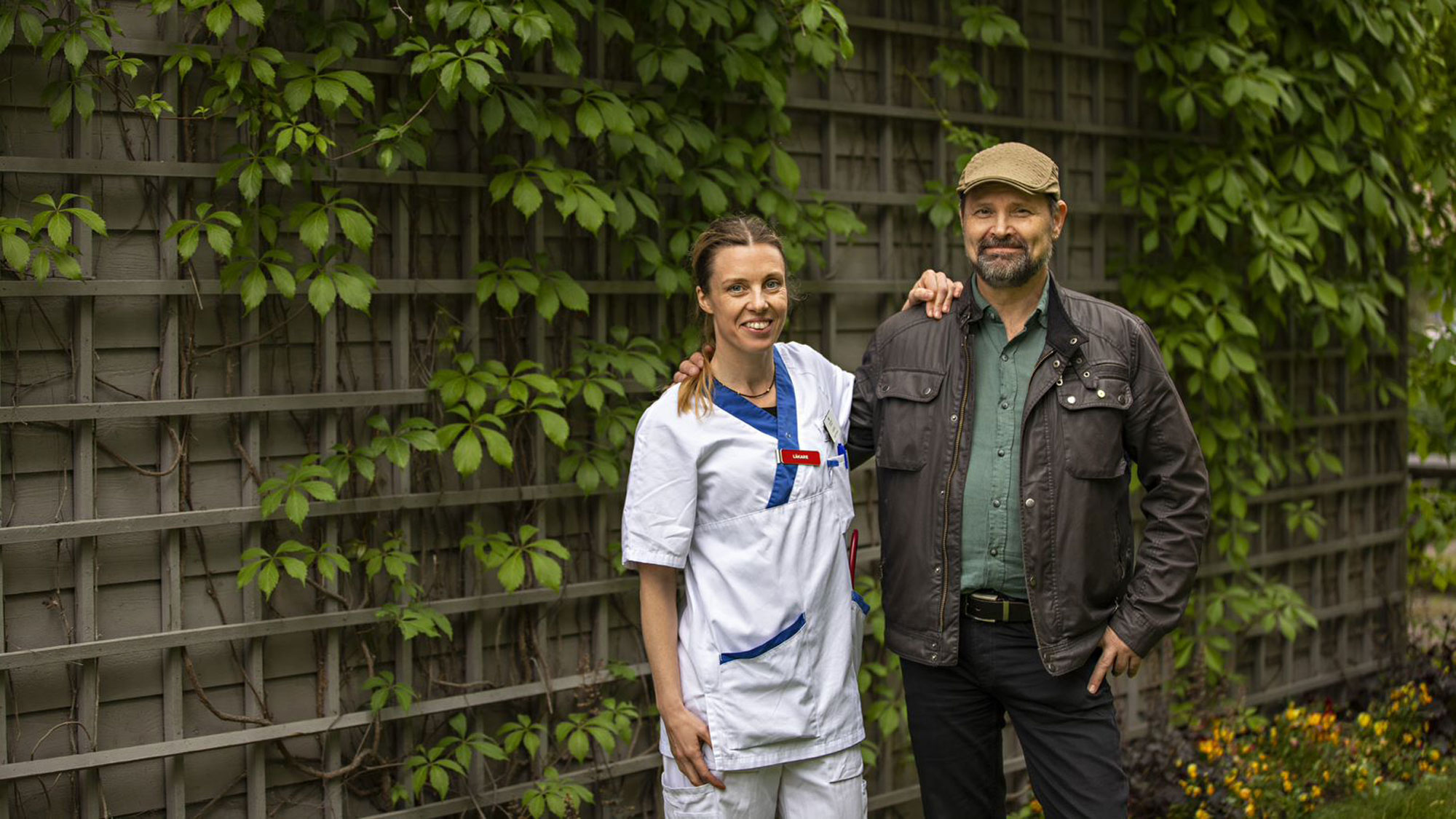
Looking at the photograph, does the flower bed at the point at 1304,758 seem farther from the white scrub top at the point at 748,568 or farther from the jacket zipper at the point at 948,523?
the white scrub top at the point at 748,568

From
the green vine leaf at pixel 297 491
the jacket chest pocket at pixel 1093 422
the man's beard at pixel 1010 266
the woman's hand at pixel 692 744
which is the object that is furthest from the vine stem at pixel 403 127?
the jacket chest pocket at pixel 1093 422

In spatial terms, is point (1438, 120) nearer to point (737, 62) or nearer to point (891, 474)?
point (737, 62)

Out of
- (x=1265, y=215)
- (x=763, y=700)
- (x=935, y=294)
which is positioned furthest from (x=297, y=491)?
(x=1265, y=215)

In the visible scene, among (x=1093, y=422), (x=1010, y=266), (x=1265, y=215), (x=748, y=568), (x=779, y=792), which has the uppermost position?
(x=1265, y=215)

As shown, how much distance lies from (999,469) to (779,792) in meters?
0.76

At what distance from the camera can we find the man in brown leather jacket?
263 cm

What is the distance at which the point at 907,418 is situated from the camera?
9.09ft

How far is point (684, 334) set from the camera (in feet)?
11.5

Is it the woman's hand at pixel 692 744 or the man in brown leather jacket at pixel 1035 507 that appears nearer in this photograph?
the woman's hand at pixel 692 744

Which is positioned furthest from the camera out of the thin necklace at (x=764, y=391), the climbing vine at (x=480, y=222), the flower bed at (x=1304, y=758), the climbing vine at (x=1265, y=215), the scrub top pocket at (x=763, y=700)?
the climbing vine at (x=1265, y=215)

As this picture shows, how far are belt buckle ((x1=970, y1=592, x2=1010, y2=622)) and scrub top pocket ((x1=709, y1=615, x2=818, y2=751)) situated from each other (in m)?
0.40

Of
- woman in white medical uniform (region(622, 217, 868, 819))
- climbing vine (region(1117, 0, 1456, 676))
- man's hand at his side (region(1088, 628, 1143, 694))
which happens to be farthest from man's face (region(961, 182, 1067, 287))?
climbing vine (region(1117, 0, 1456, 676))

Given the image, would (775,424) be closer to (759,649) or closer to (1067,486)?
(759,649)

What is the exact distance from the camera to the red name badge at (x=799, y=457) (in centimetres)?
252
